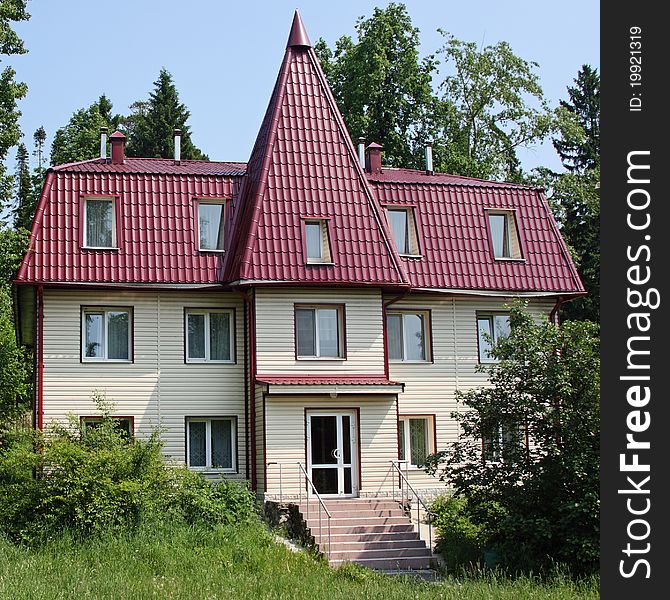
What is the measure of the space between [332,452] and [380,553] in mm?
3765

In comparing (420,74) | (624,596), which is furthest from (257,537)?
(420,74)

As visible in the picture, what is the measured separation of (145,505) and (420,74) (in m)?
25.3

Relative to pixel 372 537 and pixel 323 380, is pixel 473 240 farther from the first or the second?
pixel 372 537

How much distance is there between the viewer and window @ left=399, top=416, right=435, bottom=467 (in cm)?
2695

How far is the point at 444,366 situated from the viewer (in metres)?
27.5

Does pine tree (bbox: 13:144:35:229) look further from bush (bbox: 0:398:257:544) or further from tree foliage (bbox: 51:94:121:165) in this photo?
bush (bbox: 0:398:257:544)

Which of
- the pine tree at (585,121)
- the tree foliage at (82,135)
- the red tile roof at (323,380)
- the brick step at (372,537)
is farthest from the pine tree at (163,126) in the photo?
the brick step at (372,537)

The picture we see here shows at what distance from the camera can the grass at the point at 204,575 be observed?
15.7 meters

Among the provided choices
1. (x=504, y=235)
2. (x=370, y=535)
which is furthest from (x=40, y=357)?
(x=504, y=235)

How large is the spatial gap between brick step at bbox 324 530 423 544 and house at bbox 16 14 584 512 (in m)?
2.26

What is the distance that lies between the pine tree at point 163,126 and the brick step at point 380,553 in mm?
33212

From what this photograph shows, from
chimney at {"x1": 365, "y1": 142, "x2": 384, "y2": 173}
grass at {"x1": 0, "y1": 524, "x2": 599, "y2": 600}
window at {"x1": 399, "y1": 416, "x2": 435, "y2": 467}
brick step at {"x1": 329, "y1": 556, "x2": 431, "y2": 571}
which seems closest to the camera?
grass at {"x1": 0, "y1": 524, "x2": 599, "y2": 600}

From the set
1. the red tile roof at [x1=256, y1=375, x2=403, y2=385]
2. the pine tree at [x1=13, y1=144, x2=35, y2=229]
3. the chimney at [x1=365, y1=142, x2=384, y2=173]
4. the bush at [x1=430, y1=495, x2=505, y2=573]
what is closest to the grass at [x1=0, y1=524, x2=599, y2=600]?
the bush at [x1=430, y1=495, x2=505, y2=573]

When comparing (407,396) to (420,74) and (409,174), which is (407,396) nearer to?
(409,174)
